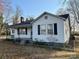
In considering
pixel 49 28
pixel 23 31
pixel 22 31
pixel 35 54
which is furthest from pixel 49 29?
pixel 35 54

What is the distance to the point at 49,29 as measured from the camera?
20422 millimetres

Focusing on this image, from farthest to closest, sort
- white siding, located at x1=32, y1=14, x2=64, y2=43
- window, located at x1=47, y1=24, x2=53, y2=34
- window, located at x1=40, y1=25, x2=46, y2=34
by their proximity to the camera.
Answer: window, located at x1=40, y1=25, x2=46, y2=34, window, located at x1=47, y1=24, x2=53, y2=34, white siding, located at x1=32, y1=14, x2=64, y2=43

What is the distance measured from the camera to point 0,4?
28.2 feet

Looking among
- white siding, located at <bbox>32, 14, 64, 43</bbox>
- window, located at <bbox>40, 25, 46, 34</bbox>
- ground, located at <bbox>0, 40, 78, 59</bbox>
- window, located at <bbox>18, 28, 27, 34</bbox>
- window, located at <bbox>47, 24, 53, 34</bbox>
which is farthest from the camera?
window, located at <bbox>18, 28, 27, 34</bbox>

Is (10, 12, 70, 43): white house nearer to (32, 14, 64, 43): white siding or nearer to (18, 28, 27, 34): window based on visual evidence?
(32, 14, 64, 43): white siding

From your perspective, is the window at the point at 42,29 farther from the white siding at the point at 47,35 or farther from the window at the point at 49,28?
the window at the point at 49,28

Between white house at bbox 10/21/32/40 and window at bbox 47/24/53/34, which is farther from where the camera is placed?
white house at bbox 10/21/32/40

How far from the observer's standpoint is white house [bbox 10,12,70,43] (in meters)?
19.2

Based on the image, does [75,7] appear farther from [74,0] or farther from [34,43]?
[34,43]

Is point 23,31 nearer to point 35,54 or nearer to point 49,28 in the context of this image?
point 49,28

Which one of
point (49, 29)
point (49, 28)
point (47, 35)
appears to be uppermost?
point (49, 28)

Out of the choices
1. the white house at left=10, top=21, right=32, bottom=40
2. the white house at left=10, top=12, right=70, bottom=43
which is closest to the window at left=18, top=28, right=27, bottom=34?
the white house at left=10, top=21, right=32, bottom=40

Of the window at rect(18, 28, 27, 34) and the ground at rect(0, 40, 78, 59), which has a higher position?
the window at rect(18, 28, 27, 34)

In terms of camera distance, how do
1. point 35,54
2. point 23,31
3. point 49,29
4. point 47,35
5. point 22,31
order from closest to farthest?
1. point 35,54
2. point 49,29
3. point 47,35
4. point 23,31
5. point 22,31
